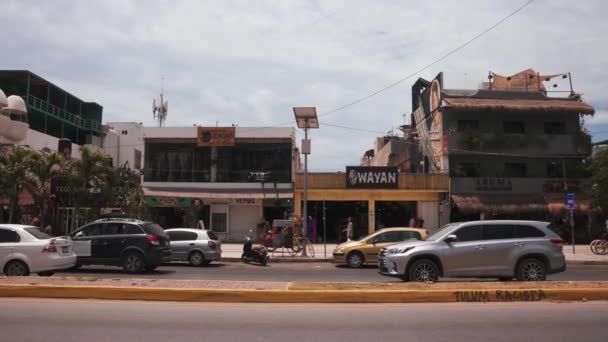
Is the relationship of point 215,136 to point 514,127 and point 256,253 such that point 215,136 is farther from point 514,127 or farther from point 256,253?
point 514,127

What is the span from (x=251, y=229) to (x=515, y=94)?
64.2 feet

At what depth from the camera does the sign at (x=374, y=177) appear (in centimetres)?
3206

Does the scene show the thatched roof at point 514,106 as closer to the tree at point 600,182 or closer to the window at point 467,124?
the window at point 467,124

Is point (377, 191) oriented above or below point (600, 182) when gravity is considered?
below

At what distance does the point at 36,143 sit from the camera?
144 feet

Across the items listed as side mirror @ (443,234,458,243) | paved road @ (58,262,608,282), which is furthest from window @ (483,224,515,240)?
paved road @ (58,262,608,282)

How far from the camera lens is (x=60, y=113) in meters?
54.8

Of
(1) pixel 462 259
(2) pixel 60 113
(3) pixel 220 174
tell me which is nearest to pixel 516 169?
(3) pixel 220 174

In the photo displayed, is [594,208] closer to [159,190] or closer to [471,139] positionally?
[471,139]

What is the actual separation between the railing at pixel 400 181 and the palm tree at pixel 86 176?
38.7 ft

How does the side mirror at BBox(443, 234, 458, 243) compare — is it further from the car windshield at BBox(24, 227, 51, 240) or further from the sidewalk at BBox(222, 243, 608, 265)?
the car windshield at BBox(24, 227, 51, 240)

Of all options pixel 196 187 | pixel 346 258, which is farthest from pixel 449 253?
pixel 196 187

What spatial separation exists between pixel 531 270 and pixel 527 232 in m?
0.94

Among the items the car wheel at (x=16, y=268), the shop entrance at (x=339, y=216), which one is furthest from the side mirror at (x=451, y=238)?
the shop entrance at (x=339, y=216)
